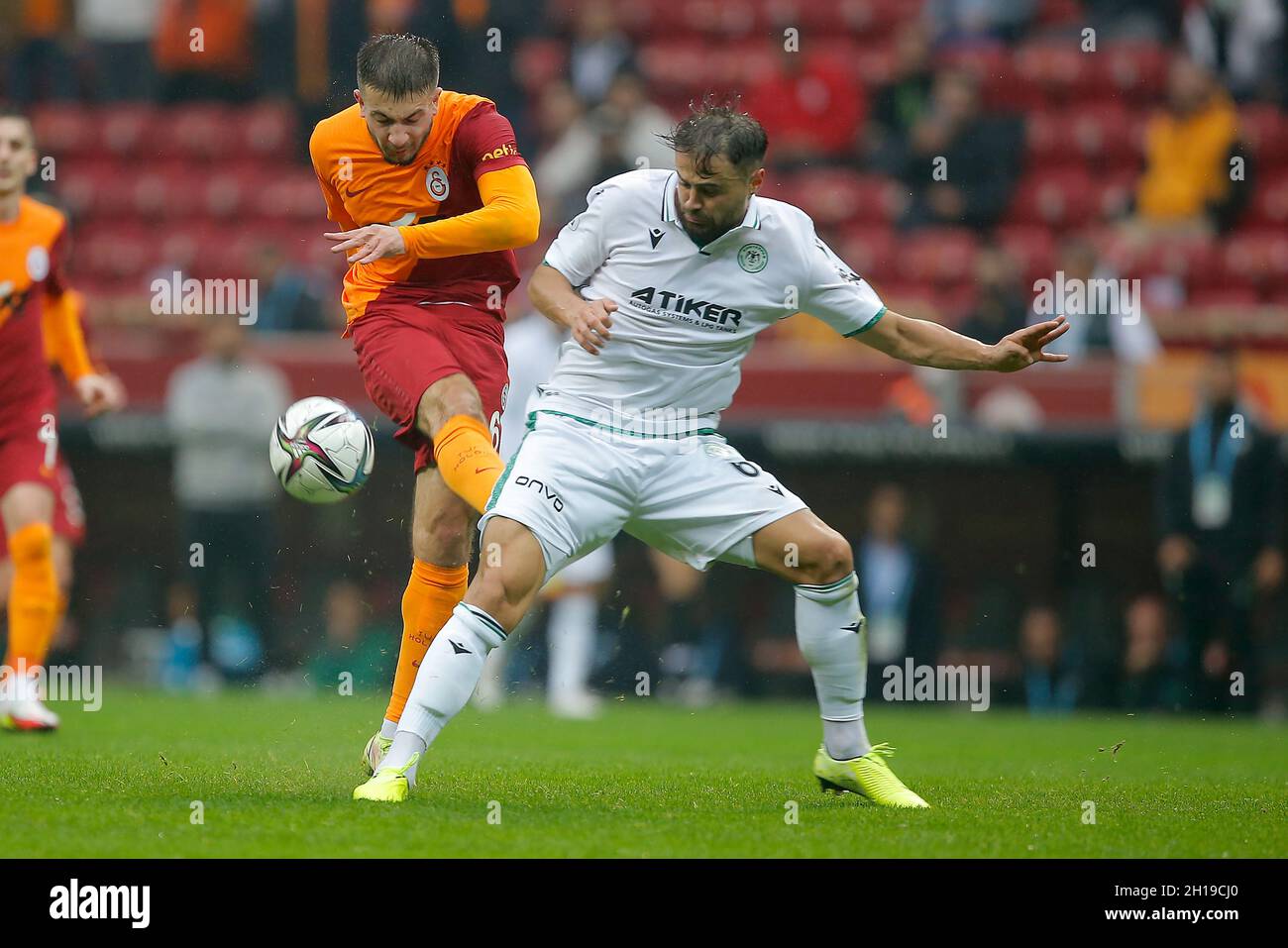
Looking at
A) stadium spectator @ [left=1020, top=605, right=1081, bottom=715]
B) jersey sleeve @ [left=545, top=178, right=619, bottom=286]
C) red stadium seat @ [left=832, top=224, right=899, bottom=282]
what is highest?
red stadium seat @ [left=832, top=224, right=899, bottom=282]

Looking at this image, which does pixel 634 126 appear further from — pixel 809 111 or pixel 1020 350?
pixel 1020 350

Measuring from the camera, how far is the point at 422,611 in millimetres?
6668

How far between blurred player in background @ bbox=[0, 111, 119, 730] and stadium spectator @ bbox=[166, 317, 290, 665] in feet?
10.4

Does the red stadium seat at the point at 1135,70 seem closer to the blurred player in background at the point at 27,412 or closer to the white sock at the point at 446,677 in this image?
the blurred player in background at the point at 27,412

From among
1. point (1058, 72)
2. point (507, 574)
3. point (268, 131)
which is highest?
point (1058, 72)

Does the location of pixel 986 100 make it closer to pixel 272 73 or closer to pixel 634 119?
pixel 634 119

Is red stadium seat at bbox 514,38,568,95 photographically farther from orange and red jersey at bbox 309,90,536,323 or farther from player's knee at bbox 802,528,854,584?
player's knee at bbox 802,528,854,584

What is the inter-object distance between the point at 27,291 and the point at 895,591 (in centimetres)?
581

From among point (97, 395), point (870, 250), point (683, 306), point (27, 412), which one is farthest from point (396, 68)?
point (870, 250)

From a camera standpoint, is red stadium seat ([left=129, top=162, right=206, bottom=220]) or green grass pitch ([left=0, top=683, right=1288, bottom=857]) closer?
green grass pitch ([left=0, top=683, right=1288, bottom=857])

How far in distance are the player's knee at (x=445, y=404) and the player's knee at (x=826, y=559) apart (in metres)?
1.26

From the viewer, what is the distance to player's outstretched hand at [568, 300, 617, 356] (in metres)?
5.72

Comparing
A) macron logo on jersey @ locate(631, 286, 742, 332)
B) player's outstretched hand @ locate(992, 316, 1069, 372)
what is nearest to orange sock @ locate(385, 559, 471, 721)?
macron logo on jersey @ locate(631, 286, 742, 332)

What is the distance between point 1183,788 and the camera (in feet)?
22.9
